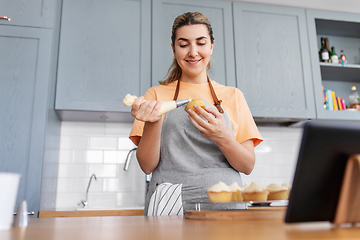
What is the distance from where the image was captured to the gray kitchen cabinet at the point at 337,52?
253 centimetres

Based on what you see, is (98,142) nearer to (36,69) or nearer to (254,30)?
(36,69)

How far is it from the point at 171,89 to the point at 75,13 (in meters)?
1.26

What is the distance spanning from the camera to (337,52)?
9.91 feet

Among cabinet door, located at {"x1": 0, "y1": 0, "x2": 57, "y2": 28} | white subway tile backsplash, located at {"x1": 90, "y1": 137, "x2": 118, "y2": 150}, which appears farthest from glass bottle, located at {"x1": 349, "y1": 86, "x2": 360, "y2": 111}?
cabinet door, located at {"x1": 0, "y1": 0, "x2": 57, "y2": 28}

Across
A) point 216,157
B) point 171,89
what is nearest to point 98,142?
point 171,89

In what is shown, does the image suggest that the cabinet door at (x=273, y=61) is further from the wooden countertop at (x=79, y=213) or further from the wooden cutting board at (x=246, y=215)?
the wooden cutting board at (x=246, y=215)

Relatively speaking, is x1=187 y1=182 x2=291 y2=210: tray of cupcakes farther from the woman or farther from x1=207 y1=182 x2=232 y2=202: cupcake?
the woman

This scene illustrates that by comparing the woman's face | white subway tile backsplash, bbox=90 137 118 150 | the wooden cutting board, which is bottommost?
the wooden cutting board

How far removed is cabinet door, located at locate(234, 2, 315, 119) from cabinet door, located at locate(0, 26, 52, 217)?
138cm

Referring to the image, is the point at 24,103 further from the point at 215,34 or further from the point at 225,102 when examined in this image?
the point at 215,34

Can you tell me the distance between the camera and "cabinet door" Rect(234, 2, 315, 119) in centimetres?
242

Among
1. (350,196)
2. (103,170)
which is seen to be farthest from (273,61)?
(350,196)

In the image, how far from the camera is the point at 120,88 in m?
2.22

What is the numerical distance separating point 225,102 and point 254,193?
0.71 meters
